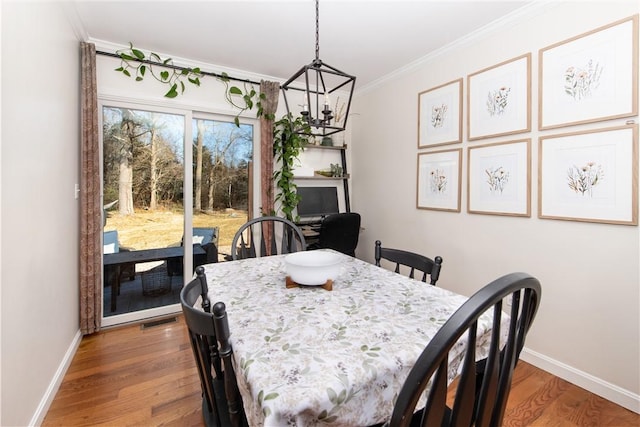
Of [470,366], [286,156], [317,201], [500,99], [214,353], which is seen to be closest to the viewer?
[470,366]

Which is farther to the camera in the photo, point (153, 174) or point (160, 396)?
point (153, 174)

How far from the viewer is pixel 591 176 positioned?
5.97 ft

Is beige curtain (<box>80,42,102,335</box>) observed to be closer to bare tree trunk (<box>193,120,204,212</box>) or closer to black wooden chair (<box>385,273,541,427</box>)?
bare tree trunk (<box>193,120,204,212</box>)

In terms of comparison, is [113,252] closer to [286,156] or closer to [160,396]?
[160,396]

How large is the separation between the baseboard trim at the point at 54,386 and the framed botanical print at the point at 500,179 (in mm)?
3000

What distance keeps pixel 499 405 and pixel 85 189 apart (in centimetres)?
283

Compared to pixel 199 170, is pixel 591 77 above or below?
above

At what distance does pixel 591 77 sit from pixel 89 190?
11.4ft

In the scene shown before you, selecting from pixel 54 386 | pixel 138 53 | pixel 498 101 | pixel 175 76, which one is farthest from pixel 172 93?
pixel 498 101

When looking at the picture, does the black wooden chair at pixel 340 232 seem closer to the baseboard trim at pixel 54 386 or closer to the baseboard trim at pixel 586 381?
the baseboard trim at pixel 586 381

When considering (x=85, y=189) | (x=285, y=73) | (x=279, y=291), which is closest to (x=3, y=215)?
(x=279, y=291)

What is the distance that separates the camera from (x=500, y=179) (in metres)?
2.29

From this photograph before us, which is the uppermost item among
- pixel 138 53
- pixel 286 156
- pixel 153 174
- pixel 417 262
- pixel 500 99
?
pixel 138 53

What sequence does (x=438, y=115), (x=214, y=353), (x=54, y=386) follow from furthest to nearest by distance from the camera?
(x=438, y=115)
(x=54, y=386)
(x=214, y=353)
